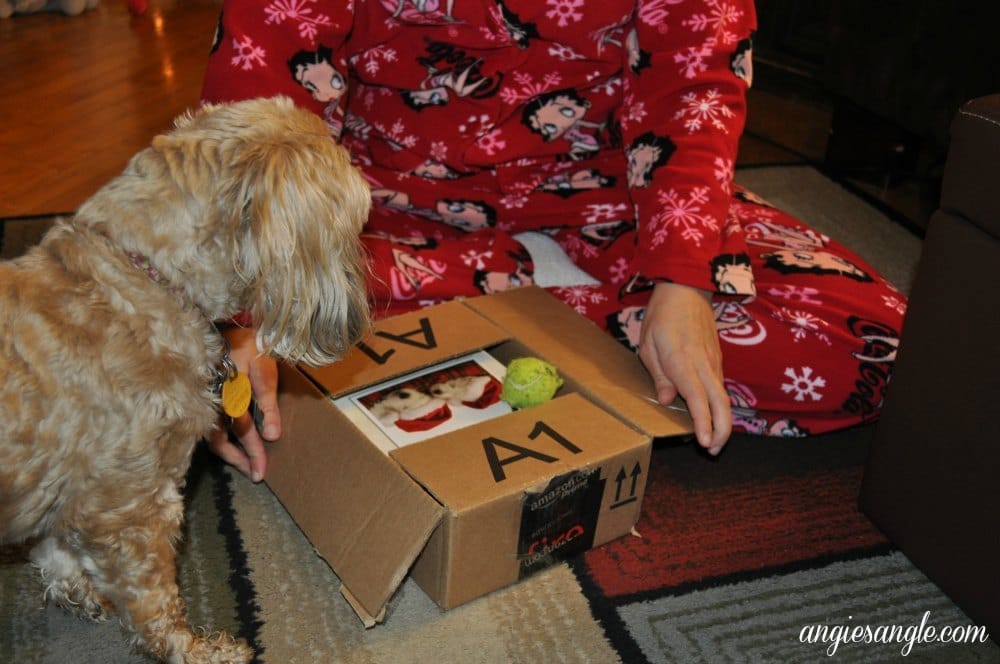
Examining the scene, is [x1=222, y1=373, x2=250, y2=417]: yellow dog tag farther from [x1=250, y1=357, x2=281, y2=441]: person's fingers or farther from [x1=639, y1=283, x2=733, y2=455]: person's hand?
[x1=639, y1=283, x2=733, y2=455]: person's hand

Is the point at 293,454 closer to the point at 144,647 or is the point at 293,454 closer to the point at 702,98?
the point at 144,647

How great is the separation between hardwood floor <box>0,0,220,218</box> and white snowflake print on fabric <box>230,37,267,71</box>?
1.22 meters

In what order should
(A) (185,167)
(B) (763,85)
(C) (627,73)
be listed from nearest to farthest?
(A) (185,167)
(C) (627,73)
(B) (763,85)

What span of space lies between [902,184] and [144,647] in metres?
2.51

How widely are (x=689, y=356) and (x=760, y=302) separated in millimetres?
272

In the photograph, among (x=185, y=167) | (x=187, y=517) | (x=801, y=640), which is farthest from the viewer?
(x=187, y=517)

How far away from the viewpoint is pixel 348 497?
A: 1310 mm

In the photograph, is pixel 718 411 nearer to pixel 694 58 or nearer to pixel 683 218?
pixel 683 218

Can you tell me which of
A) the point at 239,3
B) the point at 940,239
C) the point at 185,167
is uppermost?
the point at 239,3

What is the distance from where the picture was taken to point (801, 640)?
134 cm

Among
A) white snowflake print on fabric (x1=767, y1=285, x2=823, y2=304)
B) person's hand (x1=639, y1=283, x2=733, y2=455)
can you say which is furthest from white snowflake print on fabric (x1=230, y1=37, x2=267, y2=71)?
white snowflake print on fabric (x1=767, y1=285, x2=823, y2=304)

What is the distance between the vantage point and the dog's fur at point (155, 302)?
101 centimetres

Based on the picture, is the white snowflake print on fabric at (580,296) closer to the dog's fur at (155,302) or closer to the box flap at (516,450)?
the box flap at (516,450)

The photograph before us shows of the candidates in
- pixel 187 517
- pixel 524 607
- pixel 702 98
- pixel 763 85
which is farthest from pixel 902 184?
pixel 187 517
